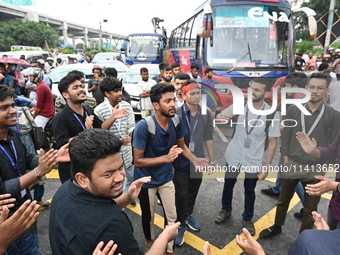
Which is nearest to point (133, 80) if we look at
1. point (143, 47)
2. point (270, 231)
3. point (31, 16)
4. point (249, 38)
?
point (249, 38)

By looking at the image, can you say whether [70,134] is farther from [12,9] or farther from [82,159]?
[12,9]

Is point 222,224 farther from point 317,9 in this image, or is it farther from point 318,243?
point 317,9

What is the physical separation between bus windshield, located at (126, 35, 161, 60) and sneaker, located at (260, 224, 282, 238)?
14625mm

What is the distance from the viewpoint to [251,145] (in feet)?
9.57

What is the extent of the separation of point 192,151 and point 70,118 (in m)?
1.45

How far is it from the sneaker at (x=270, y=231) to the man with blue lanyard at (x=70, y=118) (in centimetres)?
239

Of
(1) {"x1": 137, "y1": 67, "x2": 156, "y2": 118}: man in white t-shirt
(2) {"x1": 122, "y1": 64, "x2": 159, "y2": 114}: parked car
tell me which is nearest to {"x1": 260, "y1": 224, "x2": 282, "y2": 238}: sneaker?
(1) {"x1": 137, "y1": 67, "x2": 156, "y2": 118}: man in white t-shirt

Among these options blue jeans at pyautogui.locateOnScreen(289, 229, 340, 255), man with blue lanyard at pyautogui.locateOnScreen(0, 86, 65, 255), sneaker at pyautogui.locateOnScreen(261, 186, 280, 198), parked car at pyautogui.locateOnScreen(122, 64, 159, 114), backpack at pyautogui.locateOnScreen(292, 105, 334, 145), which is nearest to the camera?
blue jeans at pyautogui.locateOnScreen(289, 229, 340, 255)

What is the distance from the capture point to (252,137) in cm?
290

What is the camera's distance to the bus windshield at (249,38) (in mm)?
6945

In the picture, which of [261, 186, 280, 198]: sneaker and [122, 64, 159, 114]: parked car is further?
[122, 64, 159, 114]: parked car

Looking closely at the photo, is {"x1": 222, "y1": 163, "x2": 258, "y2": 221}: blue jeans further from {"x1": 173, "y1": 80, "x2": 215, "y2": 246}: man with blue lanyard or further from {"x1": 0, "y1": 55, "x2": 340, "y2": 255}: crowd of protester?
{"x1": 173, "y1": 80, "x2": 215, "y2": 246}: man with blue lanyard

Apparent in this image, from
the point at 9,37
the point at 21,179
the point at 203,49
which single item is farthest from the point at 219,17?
the point at 9,37

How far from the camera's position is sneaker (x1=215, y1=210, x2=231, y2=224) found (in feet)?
10.6
